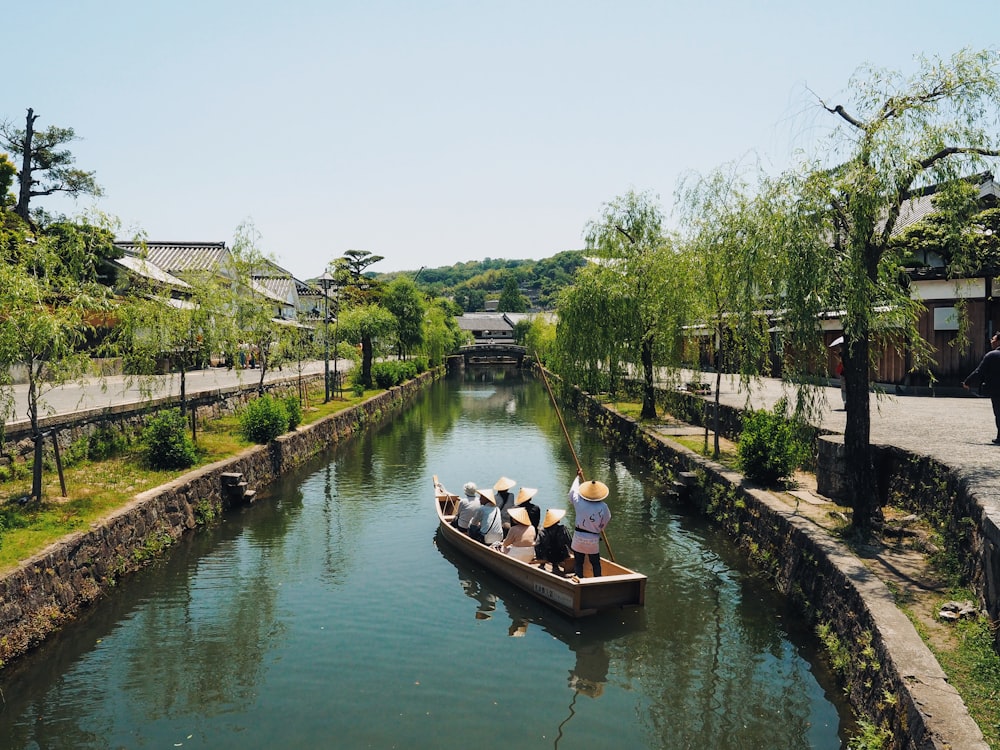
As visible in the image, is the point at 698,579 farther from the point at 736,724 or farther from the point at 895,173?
the point at 895,173

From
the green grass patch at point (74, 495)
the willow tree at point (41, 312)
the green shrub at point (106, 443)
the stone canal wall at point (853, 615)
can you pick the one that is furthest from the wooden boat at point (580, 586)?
the green shrub at point (106, 443)

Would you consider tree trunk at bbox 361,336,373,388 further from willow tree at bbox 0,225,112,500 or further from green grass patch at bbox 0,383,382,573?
willow tree at bbox 0,225,112,500

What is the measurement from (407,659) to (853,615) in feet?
17.7

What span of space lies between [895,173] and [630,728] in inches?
318

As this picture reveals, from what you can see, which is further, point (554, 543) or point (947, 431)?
point (947, 431)

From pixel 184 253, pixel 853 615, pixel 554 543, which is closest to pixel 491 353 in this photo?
pixel 184 253

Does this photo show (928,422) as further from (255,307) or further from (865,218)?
(255,307)

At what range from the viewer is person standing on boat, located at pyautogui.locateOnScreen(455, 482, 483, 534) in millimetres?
12633

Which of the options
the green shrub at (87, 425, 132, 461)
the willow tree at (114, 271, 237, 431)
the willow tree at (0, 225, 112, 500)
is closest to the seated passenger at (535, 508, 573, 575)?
the willow tree at (0, 225, 112, 500)

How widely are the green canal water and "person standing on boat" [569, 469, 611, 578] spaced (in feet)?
2.78

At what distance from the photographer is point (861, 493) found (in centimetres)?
1012

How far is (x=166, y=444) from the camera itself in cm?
1526

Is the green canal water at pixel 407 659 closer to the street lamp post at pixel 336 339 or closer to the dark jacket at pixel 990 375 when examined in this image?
the dark jacket at pixel 990 375

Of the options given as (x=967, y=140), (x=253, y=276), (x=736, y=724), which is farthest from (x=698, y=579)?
(x=253, y=276)
